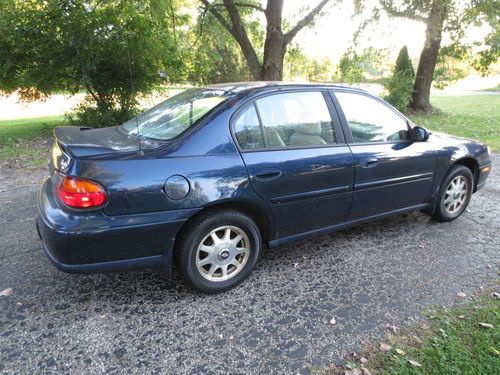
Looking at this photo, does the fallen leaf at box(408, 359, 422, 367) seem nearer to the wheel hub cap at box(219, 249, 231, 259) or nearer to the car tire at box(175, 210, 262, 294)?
the car tire at box(175, 210, 262, 294)

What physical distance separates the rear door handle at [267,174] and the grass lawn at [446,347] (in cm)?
137

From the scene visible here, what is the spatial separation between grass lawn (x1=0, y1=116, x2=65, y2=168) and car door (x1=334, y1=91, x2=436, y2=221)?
578cm

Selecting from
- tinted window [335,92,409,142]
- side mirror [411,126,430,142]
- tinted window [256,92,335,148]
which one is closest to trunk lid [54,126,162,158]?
tinted window [256,92,335,148]

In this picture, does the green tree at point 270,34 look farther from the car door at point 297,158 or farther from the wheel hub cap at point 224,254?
the wheel hub cap at point 224,254

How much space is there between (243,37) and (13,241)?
811 cm

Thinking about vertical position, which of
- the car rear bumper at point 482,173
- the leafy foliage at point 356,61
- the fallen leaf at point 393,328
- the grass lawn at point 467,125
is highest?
the leafy foliage at point 356,61

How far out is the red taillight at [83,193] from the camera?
2.36m

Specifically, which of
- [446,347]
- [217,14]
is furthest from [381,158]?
[217,14]

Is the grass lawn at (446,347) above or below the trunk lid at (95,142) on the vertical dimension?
below

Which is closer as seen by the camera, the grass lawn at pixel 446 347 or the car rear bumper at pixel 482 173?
the grass lawn at pixel 446 347

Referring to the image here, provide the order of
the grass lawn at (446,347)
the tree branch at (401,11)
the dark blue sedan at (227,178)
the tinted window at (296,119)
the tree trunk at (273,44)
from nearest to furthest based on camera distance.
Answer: the grass lawn at (446,347)
the dark blue sedan at (227,178)
the tinted window at (296,119)
the tree trunk at (273,44)
the tree branch at (401,11)

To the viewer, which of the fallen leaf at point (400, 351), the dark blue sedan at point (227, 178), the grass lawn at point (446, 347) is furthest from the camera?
the dark blue sedan at point (227, 178)

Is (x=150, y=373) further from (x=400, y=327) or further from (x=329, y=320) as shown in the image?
(x=400, y=327)

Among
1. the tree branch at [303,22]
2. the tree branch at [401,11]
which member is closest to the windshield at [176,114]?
the tree branch at [303,22]
